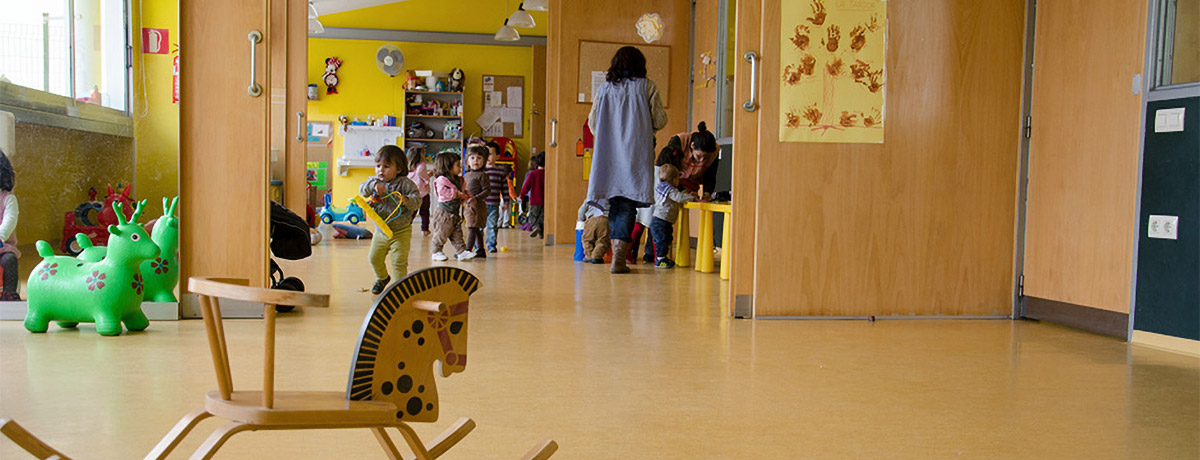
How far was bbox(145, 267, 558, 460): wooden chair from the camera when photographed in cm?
141

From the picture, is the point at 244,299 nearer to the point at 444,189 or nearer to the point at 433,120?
the point at 444,189

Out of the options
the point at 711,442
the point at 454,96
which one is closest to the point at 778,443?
the point at 711,442

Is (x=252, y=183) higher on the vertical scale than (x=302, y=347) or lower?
higher

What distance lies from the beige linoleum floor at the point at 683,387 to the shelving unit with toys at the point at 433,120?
29.5 ft

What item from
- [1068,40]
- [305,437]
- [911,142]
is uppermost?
[1068,40]

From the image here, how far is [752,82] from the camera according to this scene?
12.9 ft

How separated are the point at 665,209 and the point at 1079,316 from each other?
284 centimetres

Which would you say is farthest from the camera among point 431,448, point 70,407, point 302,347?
point 302,347

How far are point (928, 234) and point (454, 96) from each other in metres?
9.77

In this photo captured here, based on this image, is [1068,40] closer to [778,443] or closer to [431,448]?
[778,443]

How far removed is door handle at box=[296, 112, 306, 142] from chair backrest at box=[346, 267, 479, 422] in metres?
4.73

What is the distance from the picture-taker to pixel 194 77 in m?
3.62

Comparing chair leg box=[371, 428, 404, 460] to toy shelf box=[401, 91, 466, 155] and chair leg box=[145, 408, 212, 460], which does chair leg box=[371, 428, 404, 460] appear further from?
toy shelf box=[401, 91, 466, 155]

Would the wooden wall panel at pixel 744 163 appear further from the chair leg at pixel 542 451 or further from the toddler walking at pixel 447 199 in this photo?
the toddler walking at pixel 447 199
